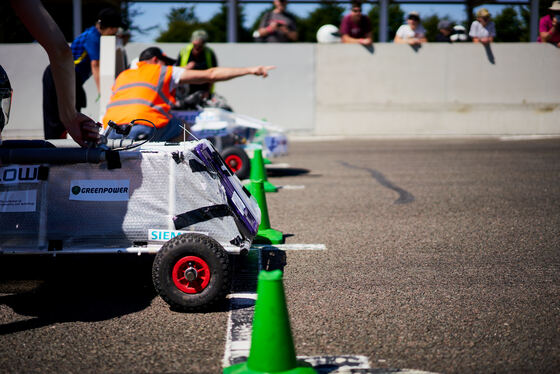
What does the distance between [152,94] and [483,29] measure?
12.5 m

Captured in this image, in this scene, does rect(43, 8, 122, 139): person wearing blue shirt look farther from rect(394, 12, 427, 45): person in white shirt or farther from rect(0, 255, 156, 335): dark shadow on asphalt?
rect(394, 12, 427, 45): person in white shirt

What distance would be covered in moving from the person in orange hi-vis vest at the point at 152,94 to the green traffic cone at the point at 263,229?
3.27ft

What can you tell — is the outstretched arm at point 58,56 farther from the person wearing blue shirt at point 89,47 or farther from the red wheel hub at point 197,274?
the person wearing blue shirt at point 89,47

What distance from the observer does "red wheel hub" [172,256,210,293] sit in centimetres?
363

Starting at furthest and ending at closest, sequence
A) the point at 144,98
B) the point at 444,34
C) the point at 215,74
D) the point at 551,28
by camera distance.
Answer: the point at 444,34 < the point at 551,28 < the point at 144,98 < the point at 215,74

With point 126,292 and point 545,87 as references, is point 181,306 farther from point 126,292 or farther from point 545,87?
point 545,87

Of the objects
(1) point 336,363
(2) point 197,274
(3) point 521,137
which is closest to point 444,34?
→ (3) point 521,137

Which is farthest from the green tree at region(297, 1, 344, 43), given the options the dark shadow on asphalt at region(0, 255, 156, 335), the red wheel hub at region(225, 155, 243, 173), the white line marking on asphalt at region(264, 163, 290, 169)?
the dark shadow on asphalt at region(0, 255, 156, 335)

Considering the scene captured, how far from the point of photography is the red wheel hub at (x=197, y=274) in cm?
363

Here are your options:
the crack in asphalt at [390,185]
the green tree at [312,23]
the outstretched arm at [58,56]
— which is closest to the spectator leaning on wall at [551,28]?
the crack in asphalt at [390,185]

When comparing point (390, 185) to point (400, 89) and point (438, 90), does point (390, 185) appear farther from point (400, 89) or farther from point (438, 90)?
point (438, 90)

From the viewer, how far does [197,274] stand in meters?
3.62

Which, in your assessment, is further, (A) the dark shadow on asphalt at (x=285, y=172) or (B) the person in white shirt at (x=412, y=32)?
(B) the person in white shirt at (x=412, y=32)

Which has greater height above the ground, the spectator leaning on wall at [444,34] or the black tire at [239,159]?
the spectator leaning on wall at [444,34]
